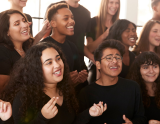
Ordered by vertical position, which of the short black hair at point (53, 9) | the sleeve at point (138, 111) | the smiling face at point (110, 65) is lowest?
the sleeve at point (138, 111)

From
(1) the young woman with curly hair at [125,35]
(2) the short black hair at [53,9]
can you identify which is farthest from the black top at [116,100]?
(2) the short black hair at [53,9]

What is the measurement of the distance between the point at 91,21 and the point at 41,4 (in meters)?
1.21

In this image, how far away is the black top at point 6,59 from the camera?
1794 mm

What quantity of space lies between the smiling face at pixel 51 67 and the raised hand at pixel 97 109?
309mm

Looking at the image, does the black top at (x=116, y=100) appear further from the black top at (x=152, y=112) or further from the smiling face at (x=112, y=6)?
the smiling face at (x=112, y=6)

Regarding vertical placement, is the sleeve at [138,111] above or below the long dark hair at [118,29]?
below

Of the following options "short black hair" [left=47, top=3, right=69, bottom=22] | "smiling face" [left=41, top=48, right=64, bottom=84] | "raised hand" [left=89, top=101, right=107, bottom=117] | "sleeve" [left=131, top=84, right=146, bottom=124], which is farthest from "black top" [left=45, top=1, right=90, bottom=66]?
"raised hand" [left=89, top=101, right=107, bottom=117]

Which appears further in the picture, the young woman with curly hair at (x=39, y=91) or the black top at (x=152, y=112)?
the black top at (x=152, y=112)

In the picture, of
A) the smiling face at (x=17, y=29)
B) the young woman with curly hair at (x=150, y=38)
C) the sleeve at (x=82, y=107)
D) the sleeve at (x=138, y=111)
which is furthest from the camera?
the young woman with curly hair at (x=150, y=38)

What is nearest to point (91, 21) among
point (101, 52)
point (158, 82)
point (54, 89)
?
point (101, 52)

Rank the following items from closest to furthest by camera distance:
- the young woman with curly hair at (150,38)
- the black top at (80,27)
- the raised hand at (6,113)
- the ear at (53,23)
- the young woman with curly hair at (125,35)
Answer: the raised hand at (6,113)
the ear at (53,23)
the young woman with curly hair at (125,35)
the black top at (80,27)
the young woman with curly hair at (150,38)

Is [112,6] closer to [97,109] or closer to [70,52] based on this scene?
[70,52]

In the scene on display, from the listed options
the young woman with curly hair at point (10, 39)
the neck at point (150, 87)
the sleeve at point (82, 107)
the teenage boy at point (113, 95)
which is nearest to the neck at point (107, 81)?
the teenage boy at point (113, 95)

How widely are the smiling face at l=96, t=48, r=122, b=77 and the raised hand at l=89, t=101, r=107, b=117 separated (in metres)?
0.42
